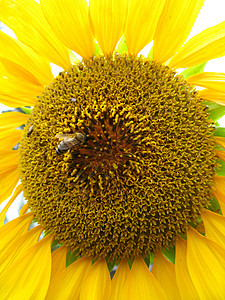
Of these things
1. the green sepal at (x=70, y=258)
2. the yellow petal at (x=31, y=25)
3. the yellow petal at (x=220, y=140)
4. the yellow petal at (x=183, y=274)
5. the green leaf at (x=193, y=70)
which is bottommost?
the yellow petal at (x=183, y=274)

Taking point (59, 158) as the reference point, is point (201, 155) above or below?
below

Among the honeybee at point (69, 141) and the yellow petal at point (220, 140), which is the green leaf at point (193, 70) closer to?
the yellow petal at point (220, 140)

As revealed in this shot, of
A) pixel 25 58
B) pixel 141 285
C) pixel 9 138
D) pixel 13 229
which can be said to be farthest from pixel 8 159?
pixel 141 285

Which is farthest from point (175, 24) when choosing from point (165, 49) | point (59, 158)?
point (59, 158)

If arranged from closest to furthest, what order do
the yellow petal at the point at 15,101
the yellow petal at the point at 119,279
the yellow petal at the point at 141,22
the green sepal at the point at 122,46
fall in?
the yellow petal at the point at 141,22 → the yellow petal at the point at 119,279 → the green sepal at the point at 122,46 → the yellow petal at the point at 15,101

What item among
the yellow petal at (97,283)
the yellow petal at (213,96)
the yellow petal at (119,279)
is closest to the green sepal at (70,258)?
the yellow petal at (97,283)

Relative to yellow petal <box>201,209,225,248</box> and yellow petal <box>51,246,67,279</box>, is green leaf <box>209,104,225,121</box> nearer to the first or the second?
yellow petal <box>201,209,225,248</box>

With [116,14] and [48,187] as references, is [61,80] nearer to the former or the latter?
[116,14]
